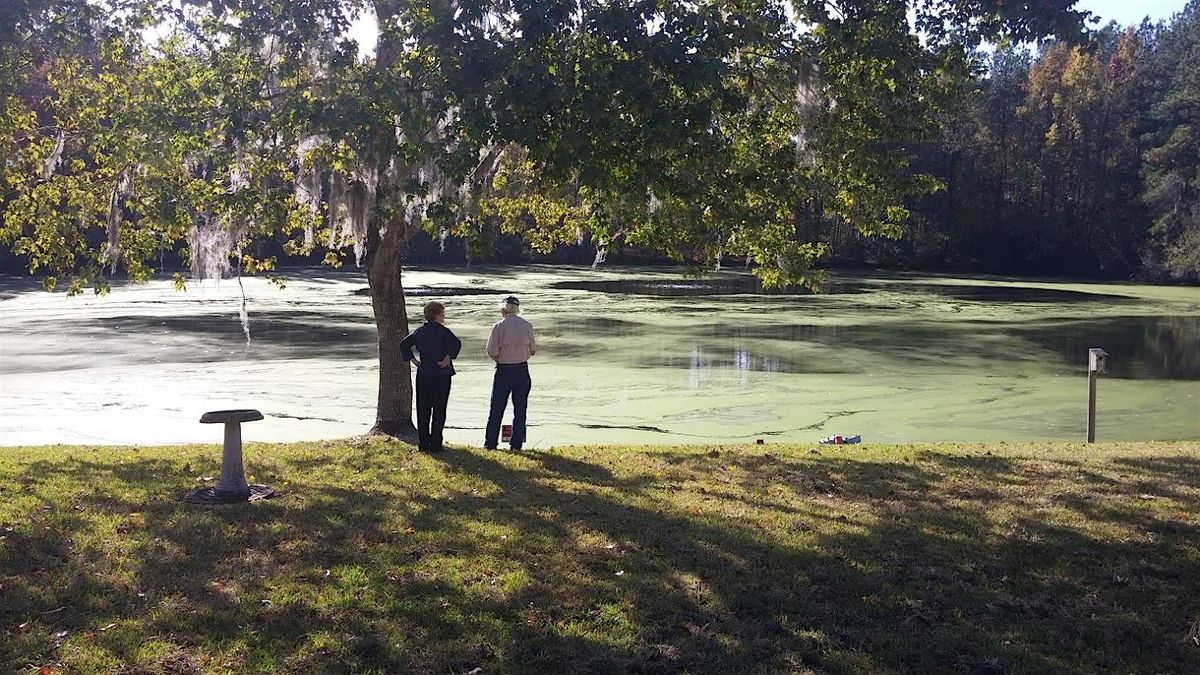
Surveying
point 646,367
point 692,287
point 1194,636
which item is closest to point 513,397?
point 1194,636

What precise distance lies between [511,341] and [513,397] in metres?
0.54

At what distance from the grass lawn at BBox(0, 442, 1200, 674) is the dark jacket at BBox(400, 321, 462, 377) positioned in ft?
3.35

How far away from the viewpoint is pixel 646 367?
18.7 m

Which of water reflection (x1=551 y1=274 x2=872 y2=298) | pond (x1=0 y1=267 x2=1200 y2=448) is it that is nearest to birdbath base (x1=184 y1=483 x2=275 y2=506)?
pond (x1=0 y1=267 x2=1200 y2=448)

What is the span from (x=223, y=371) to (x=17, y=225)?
24.6ft

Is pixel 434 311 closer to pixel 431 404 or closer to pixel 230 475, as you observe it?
pixel 431 404

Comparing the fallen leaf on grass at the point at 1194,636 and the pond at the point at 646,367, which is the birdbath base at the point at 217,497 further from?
the fallen leaf on grass at the point at 1194,636

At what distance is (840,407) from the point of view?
15.2 metres

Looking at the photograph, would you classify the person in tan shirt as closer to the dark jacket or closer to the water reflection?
the dark jacket

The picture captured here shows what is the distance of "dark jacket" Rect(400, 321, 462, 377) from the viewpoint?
369 inches

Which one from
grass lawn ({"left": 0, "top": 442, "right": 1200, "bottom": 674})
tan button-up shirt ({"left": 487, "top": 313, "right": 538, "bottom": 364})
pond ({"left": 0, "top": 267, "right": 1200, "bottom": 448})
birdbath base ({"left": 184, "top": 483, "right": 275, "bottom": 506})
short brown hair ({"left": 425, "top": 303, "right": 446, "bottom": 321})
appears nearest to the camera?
grass lawn ({"left": 0, "top": 442, "right": 1200, "bottom": 674})

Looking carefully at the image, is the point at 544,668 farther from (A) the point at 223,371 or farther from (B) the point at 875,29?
(A) the point at 223,371

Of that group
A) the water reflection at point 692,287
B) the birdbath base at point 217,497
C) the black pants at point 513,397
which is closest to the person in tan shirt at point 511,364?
the black pants at point 513,397

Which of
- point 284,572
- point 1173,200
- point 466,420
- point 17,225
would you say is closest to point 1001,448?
point 466,420
